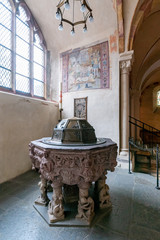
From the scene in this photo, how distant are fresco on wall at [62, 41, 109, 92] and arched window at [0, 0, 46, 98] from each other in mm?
1052

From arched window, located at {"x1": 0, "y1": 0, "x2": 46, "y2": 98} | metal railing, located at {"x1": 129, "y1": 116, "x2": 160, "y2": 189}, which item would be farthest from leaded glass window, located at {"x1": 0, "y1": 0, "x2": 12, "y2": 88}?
metal railing, located at {"x1": 129, "y1": 116, "x2": 160, "y2": 189}

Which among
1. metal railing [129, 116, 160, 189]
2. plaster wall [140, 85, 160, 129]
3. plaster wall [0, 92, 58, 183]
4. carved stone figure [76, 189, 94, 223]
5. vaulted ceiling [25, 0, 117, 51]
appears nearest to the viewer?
carved stone figure [76, 189, 94, 223]

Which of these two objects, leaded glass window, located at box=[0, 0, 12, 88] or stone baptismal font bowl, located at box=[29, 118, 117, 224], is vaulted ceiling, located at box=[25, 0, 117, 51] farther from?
stone baptismal font bowl, located at box=[29, 118, 117, 224]

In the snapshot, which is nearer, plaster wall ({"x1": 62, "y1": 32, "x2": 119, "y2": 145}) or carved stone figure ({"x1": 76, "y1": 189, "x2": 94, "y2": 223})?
carved stone figure ({"x1": 76, "y1": 189, "x2": 94, "y2": 223})

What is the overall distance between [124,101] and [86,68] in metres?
1.87

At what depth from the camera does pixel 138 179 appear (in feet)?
10.0

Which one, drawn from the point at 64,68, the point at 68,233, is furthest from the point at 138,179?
the point at 64,68

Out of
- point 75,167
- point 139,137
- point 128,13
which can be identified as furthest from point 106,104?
point 139,137

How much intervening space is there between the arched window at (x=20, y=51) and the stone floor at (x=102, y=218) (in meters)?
2.90

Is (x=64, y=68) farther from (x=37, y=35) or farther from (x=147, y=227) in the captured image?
(x=147, y=227)

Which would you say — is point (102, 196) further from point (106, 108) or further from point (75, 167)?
point (106, 108)

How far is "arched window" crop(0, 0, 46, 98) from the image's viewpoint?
3.74 meters

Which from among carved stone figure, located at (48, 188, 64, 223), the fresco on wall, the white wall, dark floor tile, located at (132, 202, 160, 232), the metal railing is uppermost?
the fresco on wall

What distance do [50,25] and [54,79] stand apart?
201cm
